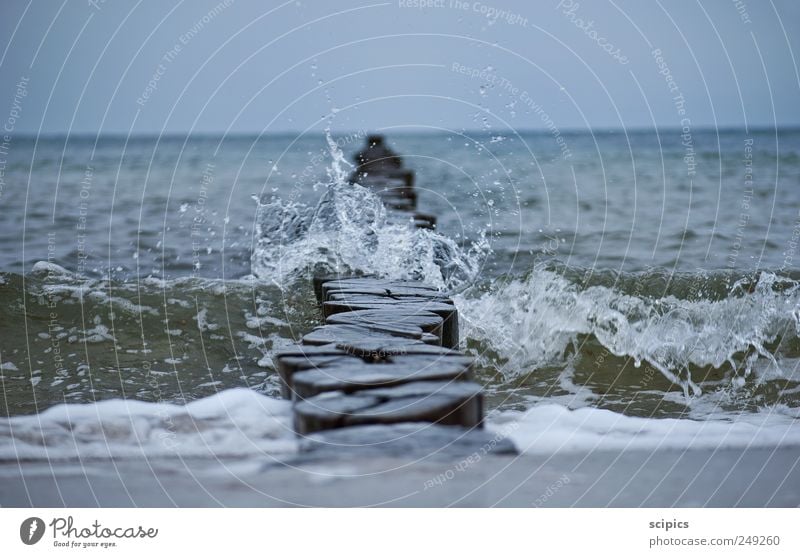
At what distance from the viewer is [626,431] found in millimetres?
3090

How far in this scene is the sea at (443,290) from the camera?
10.2 feet

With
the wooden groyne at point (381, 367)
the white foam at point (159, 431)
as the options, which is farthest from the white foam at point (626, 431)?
the white foam at point (159, 431)

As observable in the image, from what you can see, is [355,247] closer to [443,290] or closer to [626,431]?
[443,290]

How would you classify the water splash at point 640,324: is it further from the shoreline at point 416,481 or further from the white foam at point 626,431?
the shoreline at point 416,481

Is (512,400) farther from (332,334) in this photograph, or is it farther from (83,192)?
(83,192)

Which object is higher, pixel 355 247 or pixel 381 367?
pixel 355 247

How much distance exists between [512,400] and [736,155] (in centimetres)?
1405

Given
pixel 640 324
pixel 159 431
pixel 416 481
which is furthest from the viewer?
pixel 640 324

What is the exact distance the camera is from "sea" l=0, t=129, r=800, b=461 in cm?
312

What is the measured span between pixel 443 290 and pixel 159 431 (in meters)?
2.24

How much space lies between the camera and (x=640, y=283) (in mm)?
5441

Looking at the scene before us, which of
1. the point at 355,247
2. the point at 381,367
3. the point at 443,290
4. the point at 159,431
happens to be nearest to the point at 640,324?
the point at 443,290
